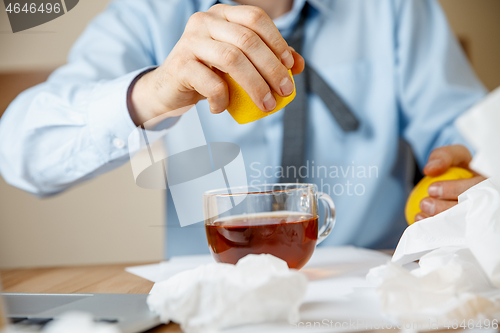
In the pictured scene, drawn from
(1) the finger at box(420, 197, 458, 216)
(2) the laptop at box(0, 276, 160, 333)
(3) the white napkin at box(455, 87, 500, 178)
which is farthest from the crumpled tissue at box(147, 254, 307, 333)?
(1) the finger at box(420, 197, 458, 216)

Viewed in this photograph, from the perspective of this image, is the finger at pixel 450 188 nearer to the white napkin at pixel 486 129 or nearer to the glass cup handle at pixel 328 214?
the glass cup handle at pixel 328 214

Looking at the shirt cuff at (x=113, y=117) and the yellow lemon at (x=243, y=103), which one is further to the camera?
the shirt cuff at (x=113, y=117)

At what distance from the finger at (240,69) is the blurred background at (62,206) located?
0.40 meters

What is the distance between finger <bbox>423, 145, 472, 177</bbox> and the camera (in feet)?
1.65

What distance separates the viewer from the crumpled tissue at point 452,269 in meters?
0.24

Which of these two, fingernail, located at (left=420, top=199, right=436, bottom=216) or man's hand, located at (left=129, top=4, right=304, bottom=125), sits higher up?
man's hand, located at (left=129, top=4, right=304, bottom=125)

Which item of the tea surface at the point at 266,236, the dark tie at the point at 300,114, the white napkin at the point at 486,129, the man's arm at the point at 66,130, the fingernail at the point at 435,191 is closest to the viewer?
the white napkin at the point at 486,129

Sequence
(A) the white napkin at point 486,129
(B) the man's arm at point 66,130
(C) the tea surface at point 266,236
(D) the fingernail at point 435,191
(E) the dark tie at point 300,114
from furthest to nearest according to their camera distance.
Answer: (E) the dark tie at point 300,114 → (B) the man's arm at point 66,130 → (D) the fingernail at point 435,191 → (C) the tea surface at point 266,236 → (A) the white napkin at point 486,129

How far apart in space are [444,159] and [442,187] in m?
0.07

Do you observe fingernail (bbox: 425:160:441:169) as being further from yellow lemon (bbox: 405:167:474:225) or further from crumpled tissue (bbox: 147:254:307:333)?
crumpled tissue (bbox: 147:254:307:333)

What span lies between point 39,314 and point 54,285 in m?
0.14

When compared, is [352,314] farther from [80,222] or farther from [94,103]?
[80,222]

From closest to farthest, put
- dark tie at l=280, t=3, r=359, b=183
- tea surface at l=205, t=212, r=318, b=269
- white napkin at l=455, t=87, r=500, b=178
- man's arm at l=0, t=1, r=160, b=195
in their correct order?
white napkin at l=455, t=87, r=500, b=178, tea surface at l=205, t=212, r=318, b=269, man's arm at l=0, t=1, r=160, b=195, dark tie at l=280, t=3, r=359, b=183

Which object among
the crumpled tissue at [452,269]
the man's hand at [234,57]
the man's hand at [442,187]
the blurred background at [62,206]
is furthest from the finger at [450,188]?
A: the blurred background at [62,206]
